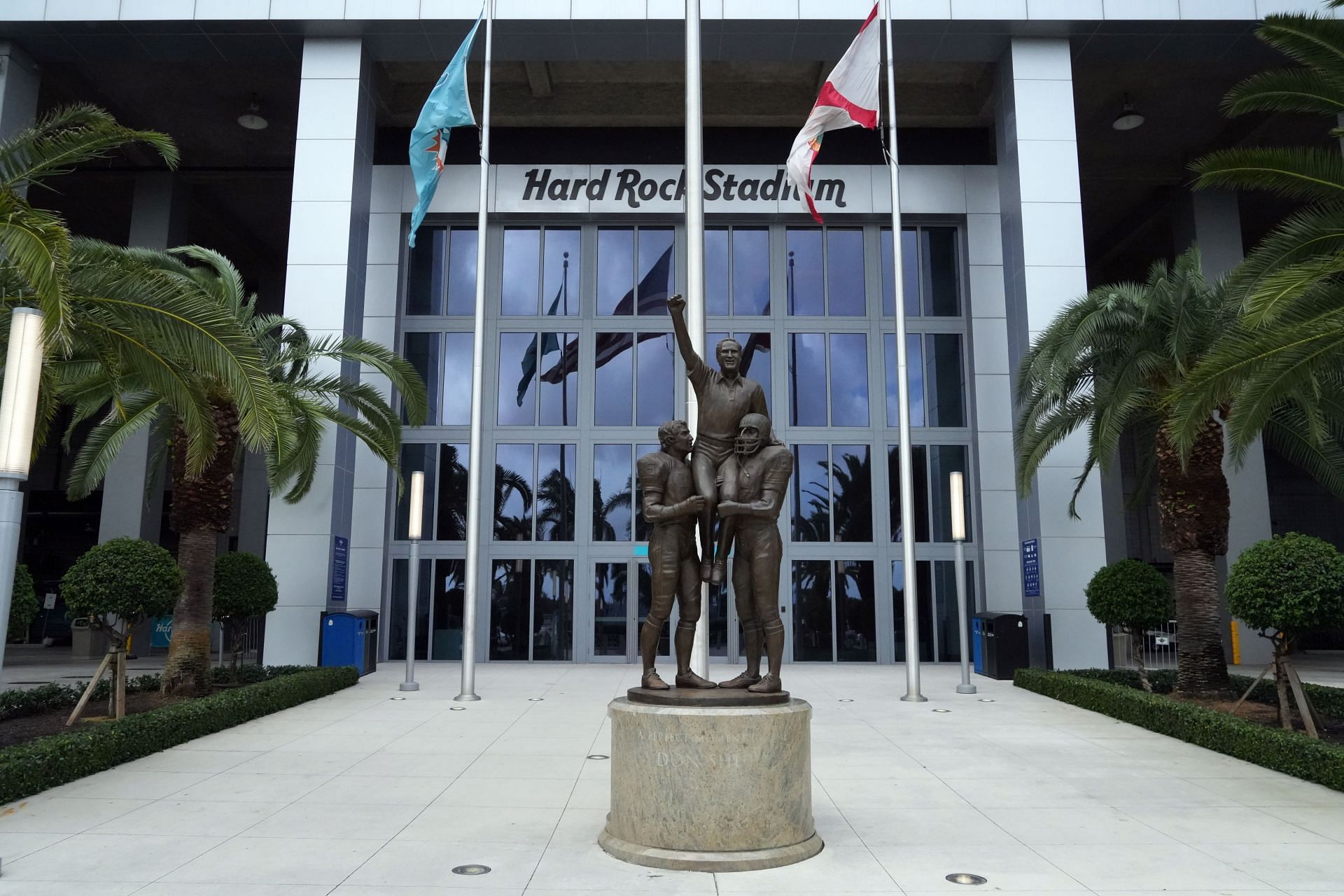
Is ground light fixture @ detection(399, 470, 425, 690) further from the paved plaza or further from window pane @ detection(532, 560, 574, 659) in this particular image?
window pane @ detection(532, 560, 574, 659)

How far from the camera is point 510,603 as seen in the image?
23.2 m

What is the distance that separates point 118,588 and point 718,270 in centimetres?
1642

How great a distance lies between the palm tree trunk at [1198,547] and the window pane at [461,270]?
658 inches

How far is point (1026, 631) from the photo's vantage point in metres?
19.1

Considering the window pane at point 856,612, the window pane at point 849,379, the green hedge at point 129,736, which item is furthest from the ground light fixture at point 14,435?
the window pane at point 849,379

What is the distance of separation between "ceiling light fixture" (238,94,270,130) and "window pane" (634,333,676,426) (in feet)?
37.1

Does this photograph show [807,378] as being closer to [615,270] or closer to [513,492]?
[615,270]

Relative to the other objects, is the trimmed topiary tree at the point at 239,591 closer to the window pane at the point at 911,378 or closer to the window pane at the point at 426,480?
the window pane at the point at 426,480

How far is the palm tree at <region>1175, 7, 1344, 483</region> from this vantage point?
30.1 ft

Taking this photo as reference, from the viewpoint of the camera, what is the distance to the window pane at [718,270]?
24.4 m

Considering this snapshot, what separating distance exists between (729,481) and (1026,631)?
545 inches

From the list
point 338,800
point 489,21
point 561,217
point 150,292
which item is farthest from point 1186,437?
point 561,217

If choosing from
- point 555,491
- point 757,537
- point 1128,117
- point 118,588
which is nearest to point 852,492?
point 555,491

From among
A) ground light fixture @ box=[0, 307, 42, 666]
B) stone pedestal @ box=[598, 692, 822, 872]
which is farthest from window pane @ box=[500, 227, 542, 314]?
stone pedestal @ box=[598, 692, 822, 872]
